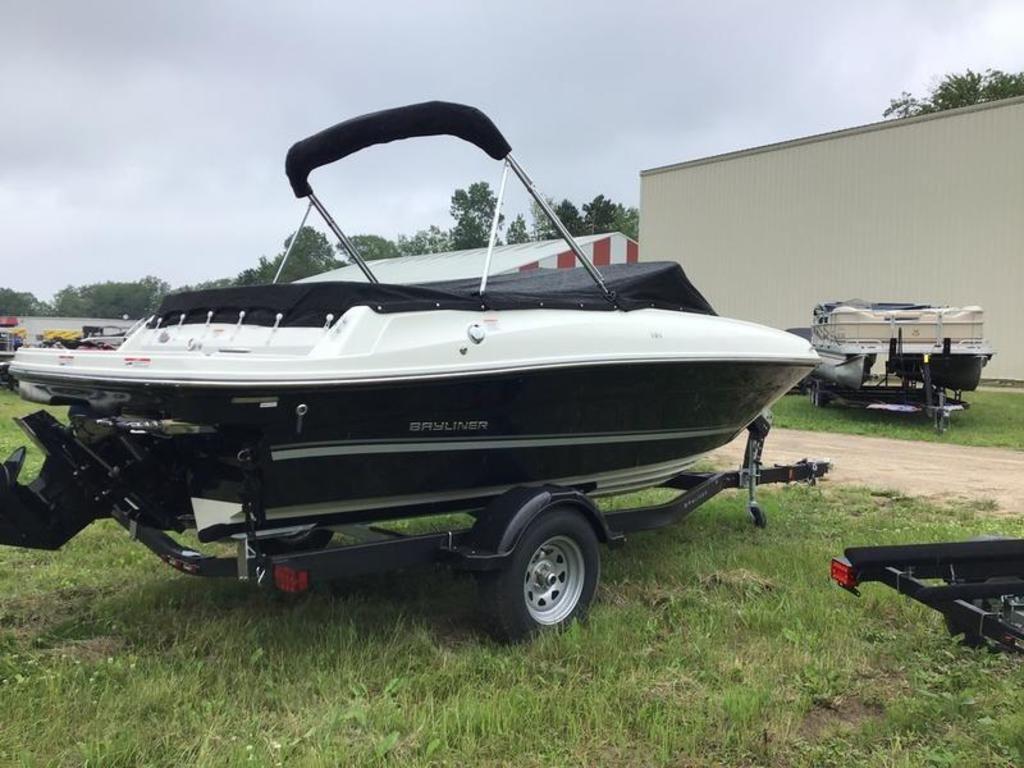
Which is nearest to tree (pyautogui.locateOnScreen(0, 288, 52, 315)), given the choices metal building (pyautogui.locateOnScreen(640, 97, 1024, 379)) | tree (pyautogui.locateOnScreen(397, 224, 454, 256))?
tree (pyautogui.locateOnScreen(397, 224, 454, 256))

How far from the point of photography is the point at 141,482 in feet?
13.1

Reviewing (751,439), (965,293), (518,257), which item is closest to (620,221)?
(965,293)

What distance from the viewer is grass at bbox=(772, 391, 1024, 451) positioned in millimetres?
12273

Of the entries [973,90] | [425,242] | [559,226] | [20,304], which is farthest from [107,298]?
[559,226]

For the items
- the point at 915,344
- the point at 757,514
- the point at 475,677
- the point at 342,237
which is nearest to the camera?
the point at 475,677

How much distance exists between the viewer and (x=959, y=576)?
3.48m

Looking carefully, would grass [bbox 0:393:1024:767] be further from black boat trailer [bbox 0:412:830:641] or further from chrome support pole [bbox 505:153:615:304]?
chrome support pole [bbox 505:153:615:304]

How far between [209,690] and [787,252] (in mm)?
24512

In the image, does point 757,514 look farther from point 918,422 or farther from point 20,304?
point 20,304

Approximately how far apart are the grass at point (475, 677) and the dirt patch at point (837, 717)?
11 millimetres

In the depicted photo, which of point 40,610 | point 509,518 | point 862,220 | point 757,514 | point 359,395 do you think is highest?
point 862,220

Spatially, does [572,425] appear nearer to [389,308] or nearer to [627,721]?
[389,308]

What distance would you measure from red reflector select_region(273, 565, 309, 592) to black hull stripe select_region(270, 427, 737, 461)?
1.40 ft

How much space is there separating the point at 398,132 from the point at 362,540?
2.08 m
